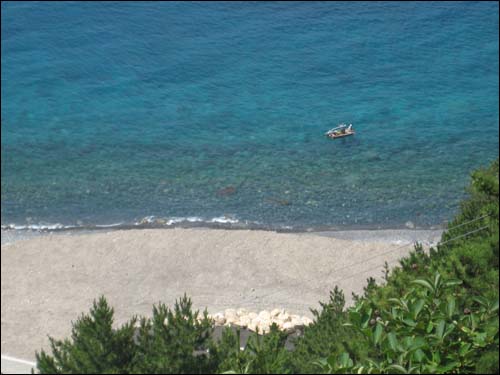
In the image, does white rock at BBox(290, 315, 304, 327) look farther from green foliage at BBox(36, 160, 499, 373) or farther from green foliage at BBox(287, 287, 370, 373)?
green foliage at BBox(36, 160, 499, 373)

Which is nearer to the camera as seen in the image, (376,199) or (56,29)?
(376,199)

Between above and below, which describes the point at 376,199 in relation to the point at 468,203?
above

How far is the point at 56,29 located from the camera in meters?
36.7

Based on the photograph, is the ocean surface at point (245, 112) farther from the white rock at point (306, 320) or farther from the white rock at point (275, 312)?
the white rock at point (306, 320)

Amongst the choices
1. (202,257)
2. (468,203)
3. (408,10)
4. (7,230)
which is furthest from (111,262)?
(408,10)

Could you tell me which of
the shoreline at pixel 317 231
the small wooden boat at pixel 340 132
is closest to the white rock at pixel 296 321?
the shoreline at pixel 317 231

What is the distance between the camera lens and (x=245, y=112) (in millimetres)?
29766

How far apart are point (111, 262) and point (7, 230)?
4.82m

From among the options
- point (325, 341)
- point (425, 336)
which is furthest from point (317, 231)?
point (425, 336)

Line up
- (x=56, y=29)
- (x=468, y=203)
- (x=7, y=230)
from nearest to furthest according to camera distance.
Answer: (x=468, y=203), (x=7, y=230), (x=56, y=29)

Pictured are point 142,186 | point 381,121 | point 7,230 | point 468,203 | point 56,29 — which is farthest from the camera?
point 56,29

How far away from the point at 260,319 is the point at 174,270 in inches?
149

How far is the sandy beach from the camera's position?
61.1ft

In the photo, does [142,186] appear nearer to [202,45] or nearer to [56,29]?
[202,45]
